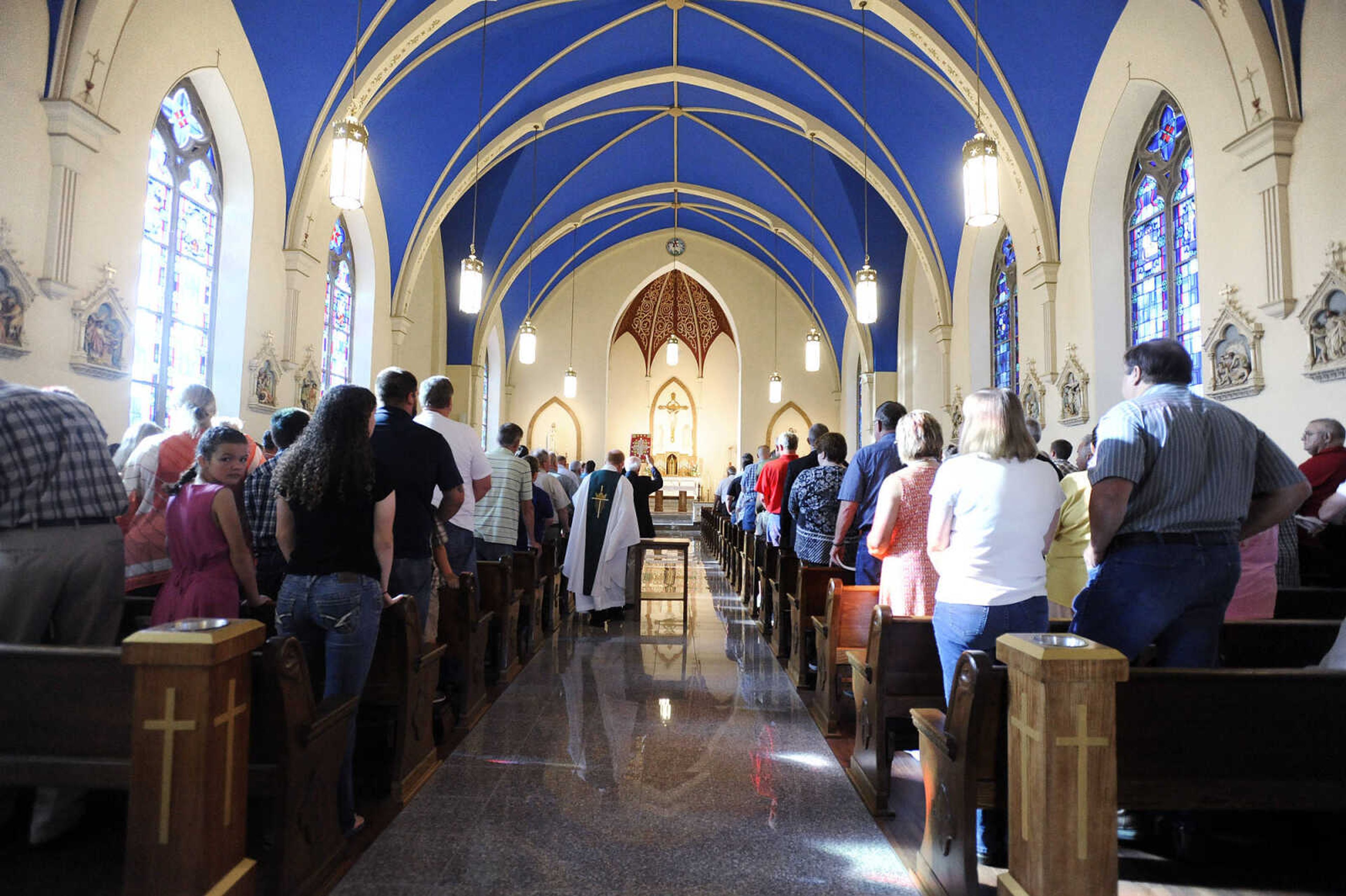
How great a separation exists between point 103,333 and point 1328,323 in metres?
8.56

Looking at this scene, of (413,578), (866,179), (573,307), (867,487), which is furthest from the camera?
(573,307)

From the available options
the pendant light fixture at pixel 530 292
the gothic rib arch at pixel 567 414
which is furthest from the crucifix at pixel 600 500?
the gothic rib arch at pixel 567 414

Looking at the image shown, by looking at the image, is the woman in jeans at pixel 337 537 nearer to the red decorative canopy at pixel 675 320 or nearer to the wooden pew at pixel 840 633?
the wooden pew at pixel 840 633

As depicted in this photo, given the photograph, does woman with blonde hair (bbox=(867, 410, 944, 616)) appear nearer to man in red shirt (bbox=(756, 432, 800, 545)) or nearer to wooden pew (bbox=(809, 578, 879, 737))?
wooden pew (bbox=(809, 578, 879, 737))

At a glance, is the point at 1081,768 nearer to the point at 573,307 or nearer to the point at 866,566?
the point at 866,566

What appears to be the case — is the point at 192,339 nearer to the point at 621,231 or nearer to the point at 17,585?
the point at 17,585

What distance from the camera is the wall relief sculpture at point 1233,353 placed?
Result: 19.9 ft

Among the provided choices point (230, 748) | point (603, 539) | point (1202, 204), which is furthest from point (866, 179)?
point (230, 748)

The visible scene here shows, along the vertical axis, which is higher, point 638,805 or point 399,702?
point 399,702

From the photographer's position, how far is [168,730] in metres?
1.90

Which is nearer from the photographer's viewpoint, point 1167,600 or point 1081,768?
point 1081,768

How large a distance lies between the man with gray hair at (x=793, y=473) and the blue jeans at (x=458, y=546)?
2.09 meters

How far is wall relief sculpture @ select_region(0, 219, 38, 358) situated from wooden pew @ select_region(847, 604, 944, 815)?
563cm

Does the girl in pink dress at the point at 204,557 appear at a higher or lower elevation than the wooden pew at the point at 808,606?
higher
